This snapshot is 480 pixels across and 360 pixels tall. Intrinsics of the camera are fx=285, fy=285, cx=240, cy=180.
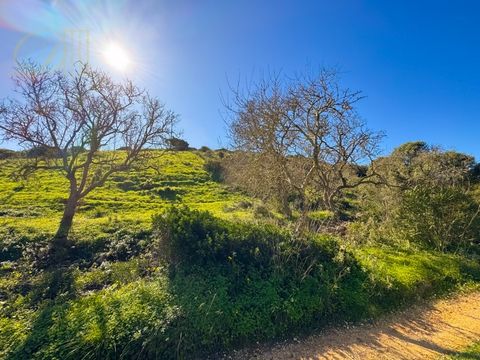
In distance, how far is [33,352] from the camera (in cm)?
438

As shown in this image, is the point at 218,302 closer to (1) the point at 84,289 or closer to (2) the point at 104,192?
(1) the point at 84,289

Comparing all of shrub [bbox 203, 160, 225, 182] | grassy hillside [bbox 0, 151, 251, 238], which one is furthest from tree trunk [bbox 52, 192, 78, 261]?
shrub [bbox 203, 160, 225, 182]

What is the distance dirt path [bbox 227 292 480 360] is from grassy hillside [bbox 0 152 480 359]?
1.06ft

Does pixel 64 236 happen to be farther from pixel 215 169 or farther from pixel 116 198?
pixel 215 169

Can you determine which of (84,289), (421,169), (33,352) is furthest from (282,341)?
(421,169)

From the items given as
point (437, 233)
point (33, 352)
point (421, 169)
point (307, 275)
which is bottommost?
point (33, 352)

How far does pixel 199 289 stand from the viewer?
5.93m

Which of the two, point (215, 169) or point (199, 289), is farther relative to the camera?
point (215, 169)

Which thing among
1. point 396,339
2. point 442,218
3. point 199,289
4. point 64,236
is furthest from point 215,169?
point 396,339

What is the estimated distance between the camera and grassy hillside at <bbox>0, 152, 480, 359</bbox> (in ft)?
15.4

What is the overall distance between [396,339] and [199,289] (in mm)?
4254

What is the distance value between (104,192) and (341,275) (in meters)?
24.9

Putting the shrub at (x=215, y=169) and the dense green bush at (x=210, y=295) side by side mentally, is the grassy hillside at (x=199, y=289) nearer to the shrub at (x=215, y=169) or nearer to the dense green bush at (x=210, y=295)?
the dense green bush at (x=210, y=295)

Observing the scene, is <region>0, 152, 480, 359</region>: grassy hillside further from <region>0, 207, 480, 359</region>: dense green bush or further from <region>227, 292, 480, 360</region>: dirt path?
<region>227, 292, 480, 360</region>: dirt path
